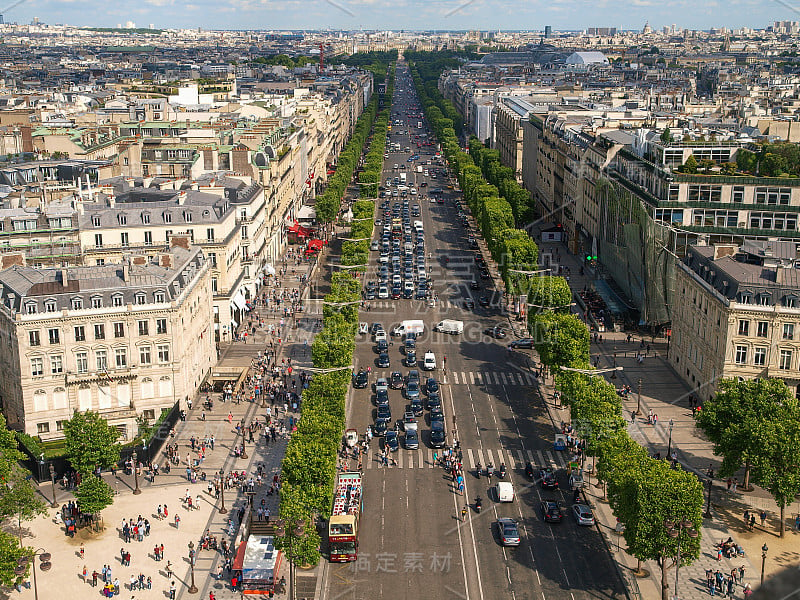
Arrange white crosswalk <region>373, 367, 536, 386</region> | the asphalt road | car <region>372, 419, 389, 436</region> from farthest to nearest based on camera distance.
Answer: white crosswalk <region>373, 367, 536, 386</region> → car <region>372, 419, 389, 436</region> → the asphalt road

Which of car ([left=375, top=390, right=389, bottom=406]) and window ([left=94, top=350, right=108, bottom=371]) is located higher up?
window ([left=94, top=350, right=108, bottom=371])

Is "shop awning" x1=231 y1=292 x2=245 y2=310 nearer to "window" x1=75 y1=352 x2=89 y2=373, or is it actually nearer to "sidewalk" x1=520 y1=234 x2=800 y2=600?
"window" x1=75 y1=352 x2=89 y2=373

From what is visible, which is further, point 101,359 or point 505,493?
point 101,359

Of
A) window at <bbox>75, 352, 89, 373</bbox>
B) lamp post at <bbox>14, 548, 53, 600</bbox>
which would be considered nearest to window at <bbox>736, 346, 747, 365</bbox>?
window at <bbox>75, 352, 89, 373</bbox>

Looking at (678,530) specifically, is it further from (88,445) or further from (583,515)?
(88,445)

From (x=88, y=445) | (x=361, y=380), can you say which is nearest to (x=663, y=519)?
(x=88, y=445)

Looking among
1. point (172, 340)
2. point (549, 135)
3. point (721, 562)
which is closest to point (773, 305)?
point (721, 562)

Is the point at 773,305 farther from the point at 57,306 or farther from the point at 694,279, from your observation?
the point at 57,306

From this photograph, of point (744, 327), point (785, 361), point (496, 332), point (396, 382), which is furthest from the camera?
point (496, 332)
